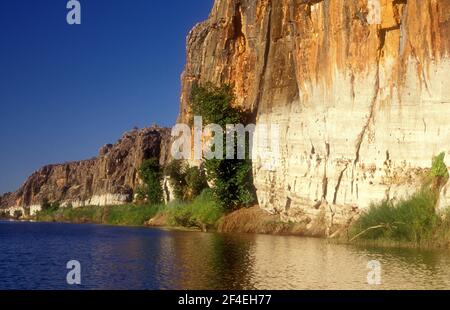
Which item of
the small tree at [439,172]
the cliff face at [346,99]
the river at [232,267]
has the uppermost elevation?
the cliff face at [346,99]

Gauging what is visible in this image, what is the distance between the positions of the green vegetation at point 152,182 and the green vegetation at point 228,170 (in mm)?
33971

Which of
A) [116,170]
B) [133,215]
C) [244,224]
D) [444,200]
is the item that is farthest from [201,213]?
[116,170]

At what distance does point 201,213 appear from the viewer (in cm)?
5481

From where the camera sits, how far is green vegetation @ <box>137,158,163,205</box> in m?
86.9

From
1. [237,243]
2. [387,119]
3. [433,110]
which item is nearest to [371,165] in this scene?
[387,119]

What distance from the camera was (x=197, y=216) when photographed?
181 ft

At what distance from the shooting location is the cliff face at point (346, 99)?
3253 cm

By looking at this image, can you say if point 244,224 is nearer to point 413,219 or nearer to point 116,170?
point 413,219

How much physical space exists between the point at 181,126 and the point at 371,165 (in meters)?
44.1

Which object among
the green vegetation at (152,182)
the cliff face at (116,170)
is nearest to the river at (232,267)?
the green vegetation at (152,182)

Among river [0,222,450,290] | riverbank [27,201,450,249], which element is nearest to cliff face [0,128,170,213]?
riverbank [27,201,450,249]

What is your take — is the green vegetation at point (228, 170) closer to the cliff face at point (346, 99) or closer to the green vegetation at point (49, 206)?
the cliff face at point (346, 99)

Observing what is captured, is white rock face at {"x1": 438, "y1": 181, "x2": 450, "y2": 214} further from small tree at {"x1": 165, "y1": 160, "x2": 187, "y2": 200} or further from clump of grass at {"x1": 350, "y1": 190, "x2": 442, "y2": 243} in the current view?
small tree at {"x1": 165, "y1": 160, "x2": 187, "y2": 200}

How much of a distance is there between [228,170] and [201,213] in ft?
16.7
